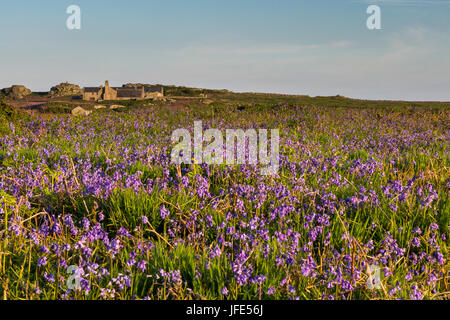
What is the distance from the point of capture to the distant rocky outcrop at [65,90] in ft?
214

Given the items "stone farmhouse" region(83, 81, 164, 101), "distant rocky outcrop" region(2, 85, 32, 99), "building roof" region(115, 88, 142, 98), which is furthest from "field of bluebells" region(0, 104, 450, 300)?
"distant rocky outcrop" region(2, 85, 32, 99)

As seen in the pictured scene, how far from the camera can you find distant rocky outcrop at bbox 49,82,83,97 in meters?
65.2

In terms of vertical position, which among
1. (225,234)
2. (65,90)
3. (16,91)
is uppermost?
(65,90)

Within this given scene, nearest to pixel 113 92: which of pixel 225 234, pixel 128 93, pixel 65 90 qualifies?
pixel 128 93

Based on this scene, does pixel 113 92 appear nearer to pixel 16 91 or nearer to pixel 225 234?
pixel 16 91

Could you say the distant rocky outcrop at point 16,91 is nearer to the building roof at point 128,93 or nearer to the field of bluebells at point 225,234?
the building roof at point 128,93

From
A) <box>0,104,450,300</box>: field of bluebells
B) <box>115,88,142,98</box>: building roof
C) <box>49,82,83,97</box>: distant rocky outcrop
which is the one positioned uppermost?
<box>49,82,83,97</box>: distant rocky outcrop

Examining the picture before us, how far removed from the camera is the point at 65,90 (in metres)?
66.3

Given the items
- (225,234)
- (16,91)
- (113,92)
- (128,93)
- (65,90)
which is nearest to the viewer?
(225,234)

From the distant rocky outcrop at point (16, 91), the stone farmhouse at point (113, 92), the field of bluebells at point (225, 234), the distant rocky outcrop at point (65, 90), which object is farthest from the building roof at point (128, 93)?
the field of bluebells at point (225, 234)

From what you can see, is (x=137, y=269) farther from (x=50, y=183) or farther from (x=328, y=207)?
(x=50, y=183)

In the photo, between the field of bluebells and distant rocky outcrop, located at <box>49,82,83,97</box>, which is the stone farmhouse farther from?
the field of bluebells
